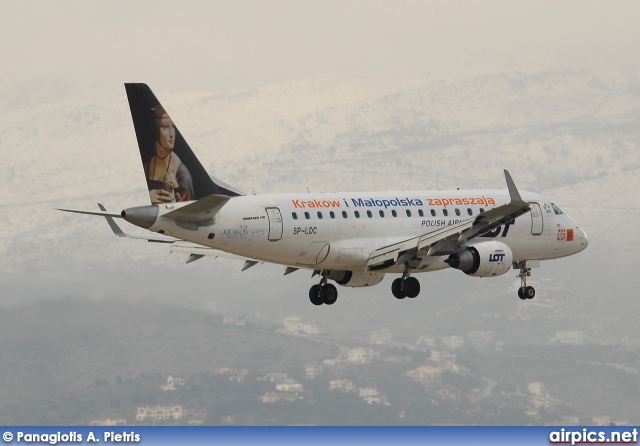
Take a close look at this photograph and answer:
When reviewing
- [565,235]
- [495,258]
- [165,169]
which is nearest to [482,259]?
[495,258]

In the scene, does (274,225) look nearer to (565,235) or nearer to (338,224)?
(338,224)

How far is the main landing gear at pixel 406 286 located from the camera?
81375 millimetres

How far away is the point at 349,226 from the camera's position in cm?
8056

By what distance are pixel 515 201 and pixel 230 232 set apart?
588 inches

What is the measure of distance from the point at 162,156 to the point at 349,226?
11149 millimetres

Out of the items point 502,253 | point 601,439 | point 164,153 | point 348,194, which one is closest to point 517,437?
point 601,439

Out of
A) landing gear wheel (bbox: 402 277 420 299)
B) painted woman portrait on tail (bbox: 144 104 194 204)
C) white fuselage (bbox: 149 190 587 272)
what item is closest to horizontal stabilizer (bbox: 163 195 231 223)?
white fuselage (bbox: 149 190 587 272)

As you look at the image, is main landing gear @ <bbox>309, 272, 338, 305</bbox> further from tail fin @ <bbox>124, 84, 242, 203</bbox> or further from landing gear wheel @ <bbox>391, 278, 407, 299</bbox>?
tail fin @ <bbox>124, 84, 242, 203</bbox>

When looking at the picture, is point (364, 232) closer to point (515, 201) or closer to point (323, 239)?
point (323, 239)

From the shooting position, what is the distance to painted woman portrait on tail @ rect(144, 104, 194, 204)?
7688cm

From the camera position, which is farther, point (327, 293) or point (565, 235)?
point (565, 235)

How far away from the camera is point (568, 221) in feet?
291

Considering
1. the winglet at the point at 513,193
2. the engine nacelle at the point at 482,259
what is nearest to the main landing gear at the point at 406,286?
the engine nacelle at the point at 482,259

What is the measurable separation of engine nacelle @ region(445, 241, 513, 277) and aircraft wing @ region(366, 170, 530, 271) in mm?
655
